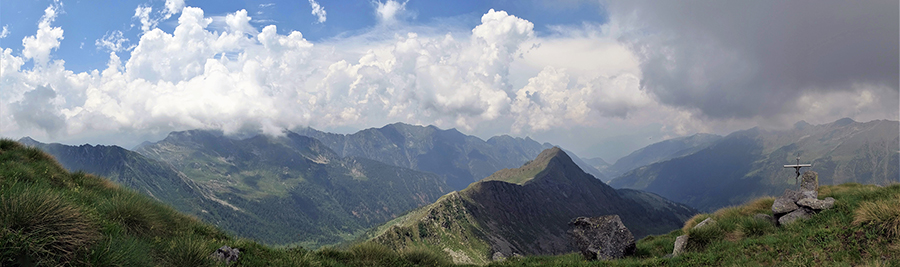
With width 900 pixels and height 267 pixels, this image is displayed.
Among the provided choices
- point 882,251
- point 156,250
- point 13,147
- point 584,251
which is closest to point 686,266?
point 882,251

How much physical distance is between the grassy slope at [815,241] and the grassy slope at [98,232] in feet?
29.7

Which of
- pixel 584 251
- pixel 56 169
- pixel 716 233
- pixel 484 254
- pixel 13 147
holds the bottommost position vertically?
pixel 484 254

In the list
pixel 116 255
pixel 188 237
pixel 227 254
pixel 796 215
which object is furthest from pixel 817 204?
pixel 188 237

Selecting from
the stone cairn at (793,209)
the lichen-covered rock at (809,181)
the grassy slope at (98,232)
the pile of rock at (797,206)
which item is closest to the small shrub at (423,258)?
the grassy slope at (98,232)

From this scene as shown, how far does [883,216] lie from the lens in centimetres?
1214

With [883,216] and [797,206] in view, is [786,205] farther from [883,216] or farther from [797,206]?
[883,216]

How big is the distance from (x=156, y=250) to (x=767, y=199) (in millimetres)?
33321

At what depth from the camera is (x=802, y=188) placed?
22484 mm

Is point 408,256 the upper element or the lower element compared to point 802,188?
lower

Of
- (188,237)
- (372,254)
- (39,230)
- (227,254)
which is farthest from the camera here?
(372,254)

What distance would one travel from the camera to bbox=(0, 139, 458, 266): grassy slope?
260 inches

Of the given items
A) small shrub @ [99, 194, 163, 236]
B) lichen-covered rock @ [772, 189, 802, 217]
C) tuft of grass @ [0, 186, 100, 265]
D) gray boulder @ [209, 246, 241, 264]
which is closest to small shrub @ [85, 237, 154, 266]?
tuft of grass @ [0, 186, 100, 265]

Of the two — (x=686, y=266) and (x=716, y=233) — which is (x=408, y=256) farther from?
(x=716, y=233)

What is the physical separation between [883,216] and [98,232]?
22525 millimetres
